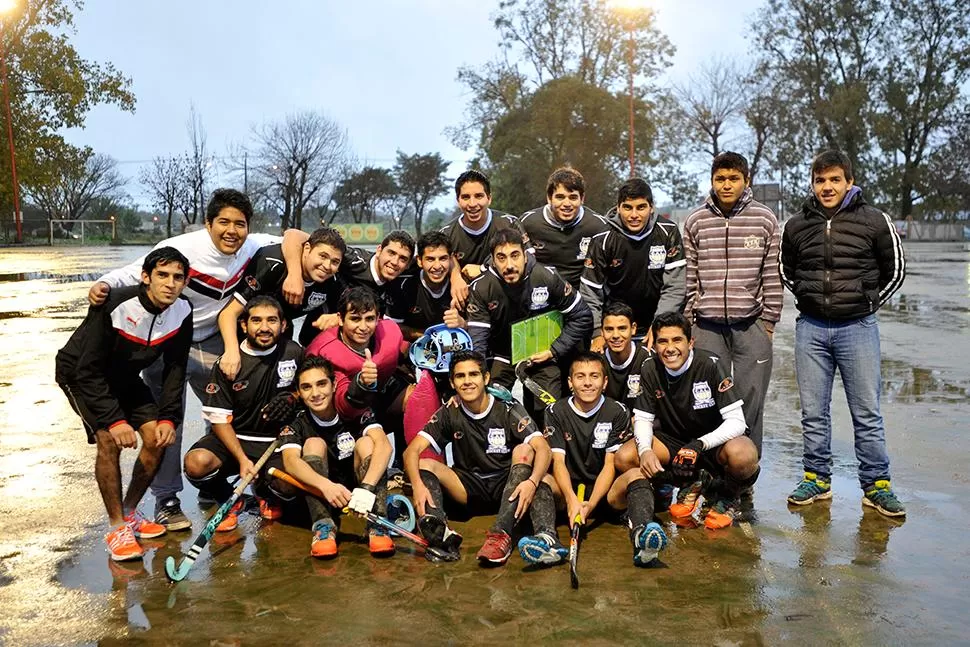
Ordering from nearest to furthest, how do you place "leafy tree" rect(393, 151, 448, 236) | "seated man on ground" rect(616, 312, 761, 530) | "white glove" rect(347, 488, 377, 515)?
"white glove" rect(347, 488, 377, 515) → "seated man on ground" rect(616, 312, 761, 530) → "leafy tree" rect(393, 151, 448, 236)

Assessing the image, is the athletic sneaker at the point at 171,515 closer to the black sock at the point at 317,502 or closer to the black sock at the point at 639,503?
the black sock at the point at 317,502

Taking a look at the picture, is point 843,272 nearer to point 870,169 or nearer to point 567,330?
point 567,330

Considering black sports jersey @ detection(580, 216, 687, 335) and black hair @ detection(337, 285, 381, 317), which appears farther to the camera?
black sports jersey @ detection(580, 216, 687, 335)

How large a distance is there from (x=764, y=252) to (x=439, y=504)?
2.58 metres

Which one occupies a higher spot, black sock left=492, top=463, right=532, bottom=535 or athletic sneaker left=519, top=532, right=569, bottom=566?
black sock left=492, top=463, right=532, bottom=535

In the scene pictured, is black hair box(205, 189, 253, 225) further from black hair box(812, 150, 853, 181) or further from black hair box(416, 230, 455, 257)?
black hair box(812, 150, 853, 181)

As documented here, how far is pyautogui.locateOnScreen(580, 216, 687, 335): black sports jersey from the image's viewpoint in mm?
5805

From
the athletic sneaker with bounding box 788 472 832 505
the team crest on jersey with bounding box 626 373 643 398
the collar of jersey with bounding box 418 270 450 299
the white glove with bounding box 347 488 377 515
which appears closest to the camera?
the white glove with bounding box 347 488 377 515

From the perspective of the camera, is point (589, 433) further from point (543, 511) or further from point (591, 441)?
point (543, 511)

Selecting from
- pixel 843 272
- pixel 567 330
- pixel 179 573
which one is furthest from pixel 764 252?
pixel 179 573

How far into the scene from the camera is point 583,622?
3617 millimetres

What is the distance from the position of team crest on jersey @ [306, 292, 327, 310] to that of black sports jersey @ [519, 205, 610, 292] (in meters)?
1.57

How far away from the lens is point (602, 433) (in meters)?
5.06

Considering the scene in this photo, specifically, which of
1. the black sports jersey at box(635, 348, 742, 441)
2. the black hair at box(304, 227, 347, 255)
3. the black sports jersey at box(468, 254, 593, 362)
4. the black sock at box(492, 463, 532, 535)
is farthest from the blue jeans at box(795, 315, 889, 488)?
the black hair at box(304, 227, 347, 255)
